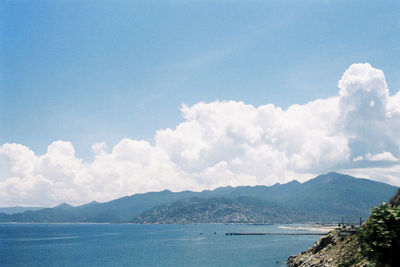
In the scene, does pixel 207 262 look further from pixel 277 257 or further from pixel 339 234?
pixel 339 234

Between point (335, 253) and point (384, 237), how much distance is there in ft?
159

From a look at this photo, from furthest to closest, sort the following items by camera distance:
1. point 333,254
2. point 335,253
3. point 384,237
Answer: point 333,254 < point 335,253 < point 384,237

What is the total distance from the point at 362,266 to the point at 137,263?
98.0 m

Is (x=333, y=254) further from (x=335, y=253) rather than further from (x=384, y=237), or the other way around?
(x=384, y=237)

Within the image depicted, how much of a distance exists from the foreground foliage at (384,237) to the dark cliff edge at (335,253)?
18695mm

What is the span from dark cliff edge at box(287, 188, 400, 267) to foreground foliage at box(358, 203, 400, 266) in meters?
18.7

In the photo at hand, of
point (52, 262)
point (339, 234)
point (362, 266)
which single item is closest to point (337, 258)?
point (339, 234)

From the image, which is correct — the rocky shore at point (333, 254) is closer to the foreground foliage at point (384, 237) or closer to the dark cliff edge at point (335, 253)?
the dark cliff edge at point (335, 253)

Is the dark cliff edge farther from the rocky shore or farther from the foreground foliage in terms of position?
the foreground foliage

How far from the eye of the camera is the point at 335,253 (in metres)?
91.3

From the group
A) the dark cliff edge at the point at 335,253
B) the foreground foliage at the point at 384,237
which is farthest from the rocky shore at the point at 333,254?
the foreground foliage at the point at 384,237

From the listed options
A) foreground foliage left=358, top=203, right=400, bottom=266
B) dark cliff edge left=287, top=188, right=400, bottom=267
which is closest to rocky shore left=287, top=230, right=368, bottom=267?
dark cliff edge left=287, top=188, right=400, bottom=267

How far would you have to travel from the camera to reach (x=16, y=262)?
147500 mm

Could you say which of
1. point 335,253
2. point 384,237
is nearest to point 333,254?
point 335,253
